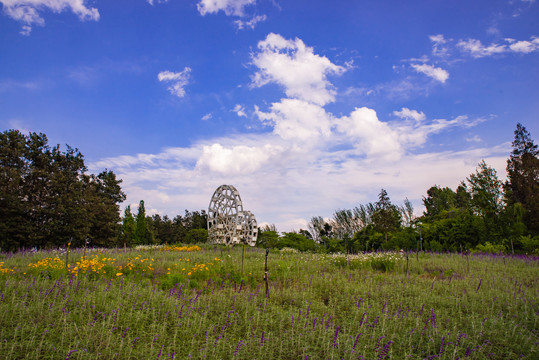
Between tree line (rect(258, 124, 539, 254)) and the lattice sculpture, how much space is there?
4.18ft

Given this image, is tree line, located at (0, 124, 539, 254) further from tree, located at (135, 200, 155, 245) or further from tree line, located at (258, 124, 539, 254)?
tree, located at (135, 200, 155, 245)

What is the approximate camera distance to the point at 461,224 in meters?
15.6

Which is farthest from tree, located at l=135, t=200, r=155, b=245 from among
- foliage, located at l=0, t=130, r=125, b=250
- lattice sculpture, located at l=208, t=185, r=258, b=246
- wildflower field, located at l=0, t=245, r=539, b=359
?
wildflower field, located at l=0, t=245, r=539, b=359

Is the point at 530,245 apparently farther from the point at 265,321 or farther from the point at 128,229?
the point at 128,229

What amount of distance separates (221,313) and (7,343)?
101 inches

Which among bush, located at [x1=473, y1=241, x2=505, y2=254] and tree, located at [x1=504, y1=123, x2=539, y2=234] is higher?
tree, located at [x1=504, y1=123, x2=539, y2=234]

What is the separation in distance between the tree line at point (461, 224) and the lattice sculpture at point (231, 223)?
4.18 ft

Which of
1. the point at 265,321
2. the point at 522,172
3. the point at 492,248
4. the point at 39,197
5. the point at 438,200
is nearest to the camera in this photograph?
the point at 265,321

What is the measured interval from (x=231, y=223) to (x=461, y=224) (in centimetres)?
1143

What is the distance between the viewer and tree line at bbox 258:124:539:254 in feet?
49.3

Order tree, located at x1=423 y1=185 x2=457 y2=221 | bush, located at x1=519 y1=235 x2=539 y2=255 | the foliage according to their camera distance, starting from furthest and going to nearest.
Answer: tree, located at x1=423 y1=185 x2=457 y2=221, the foliage, bush, located at x1=519 y1=235 x2=539 y2=255

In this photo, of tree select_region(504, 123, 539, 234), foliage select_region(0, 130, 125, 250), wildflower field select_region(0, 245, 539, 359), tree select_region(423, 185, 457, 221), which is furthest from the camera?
tree select_region(423, 185, 457, 221)

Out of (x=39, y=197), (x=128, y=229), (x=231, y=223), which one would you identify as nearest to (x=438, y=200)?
(x=231, y=223)

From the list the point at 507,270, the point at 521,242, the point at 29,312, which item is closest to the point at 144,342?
the point at 29,312
